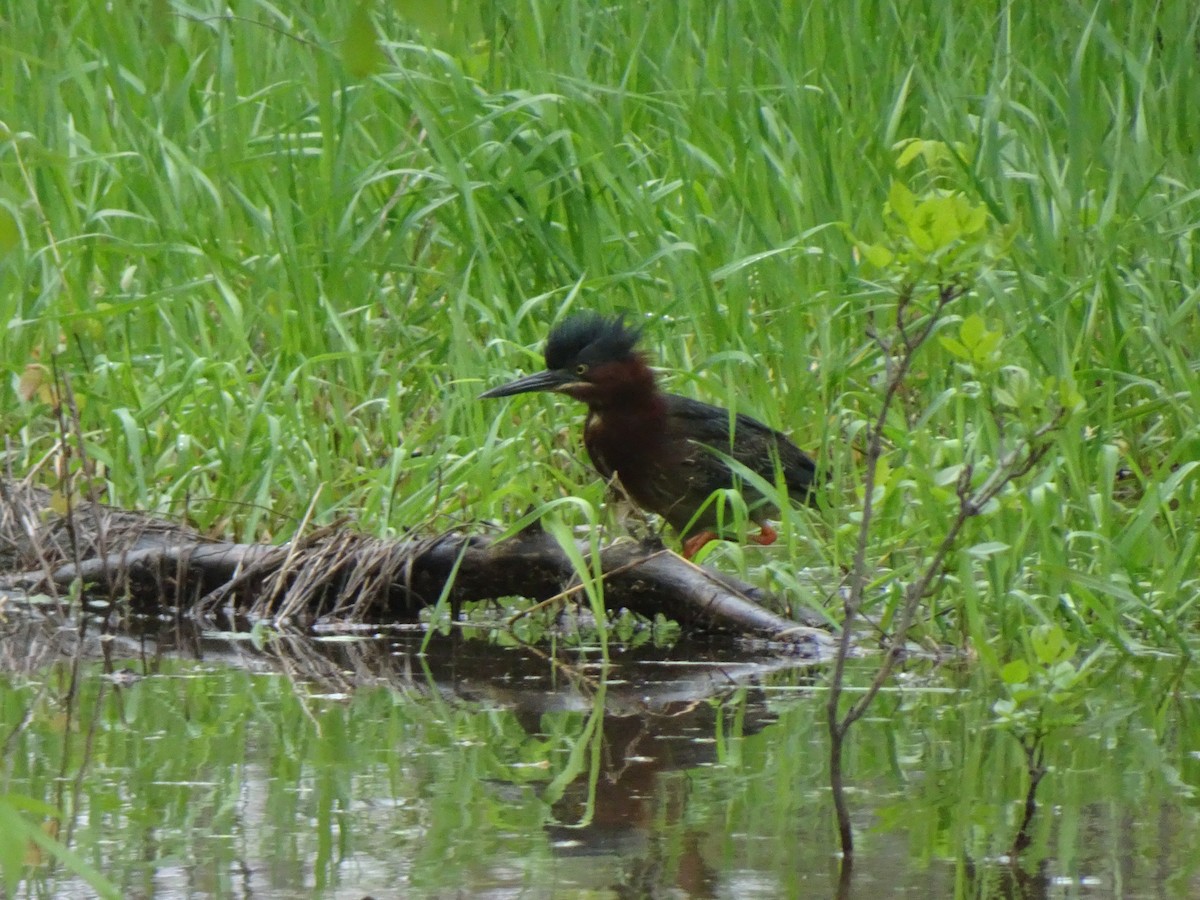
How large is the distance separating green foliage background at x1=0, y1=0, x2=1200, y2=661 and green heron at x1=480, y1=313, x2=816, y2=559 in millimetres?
140

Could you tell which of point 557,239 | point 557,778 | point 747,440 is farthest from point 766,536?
point 557,778

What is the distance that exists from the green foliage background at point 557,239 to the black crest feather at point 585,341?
19cm

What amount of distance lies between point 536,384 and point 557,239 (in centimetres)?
94

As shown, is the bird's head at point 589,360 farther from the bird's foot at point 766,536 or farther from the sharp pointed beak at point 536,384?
the bird's foot at point 766,536

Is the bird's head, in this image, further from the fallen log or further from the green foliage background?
the fallen log

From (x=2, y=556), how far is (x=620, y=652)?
6.20 feet

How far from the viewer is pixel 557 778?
317 centimetres

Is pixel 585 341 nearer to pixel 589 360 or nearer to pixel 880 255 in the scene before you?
pixel 589 360

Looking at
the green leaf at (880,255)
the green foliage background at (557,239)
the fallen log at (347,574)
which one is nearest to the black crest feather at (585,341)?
the green foliage background at (557,239)

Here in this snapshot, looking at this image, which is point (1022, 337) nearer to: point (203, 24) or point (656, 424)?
point (656, 424)

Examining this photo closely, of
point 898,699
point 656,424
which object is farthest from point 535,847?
point 656,424

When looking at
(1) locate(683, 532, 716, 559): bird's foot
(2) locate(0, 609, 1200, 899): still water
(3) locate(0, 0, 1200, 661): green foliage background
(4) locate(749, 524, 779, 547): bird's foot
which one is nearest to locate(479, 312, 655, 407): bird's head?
(3) locate(0, 0, 1200, 661): green foliage background

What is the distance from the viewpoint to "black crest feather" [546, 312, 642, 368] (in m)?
5.82

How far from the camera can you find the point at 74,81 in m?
7.18
